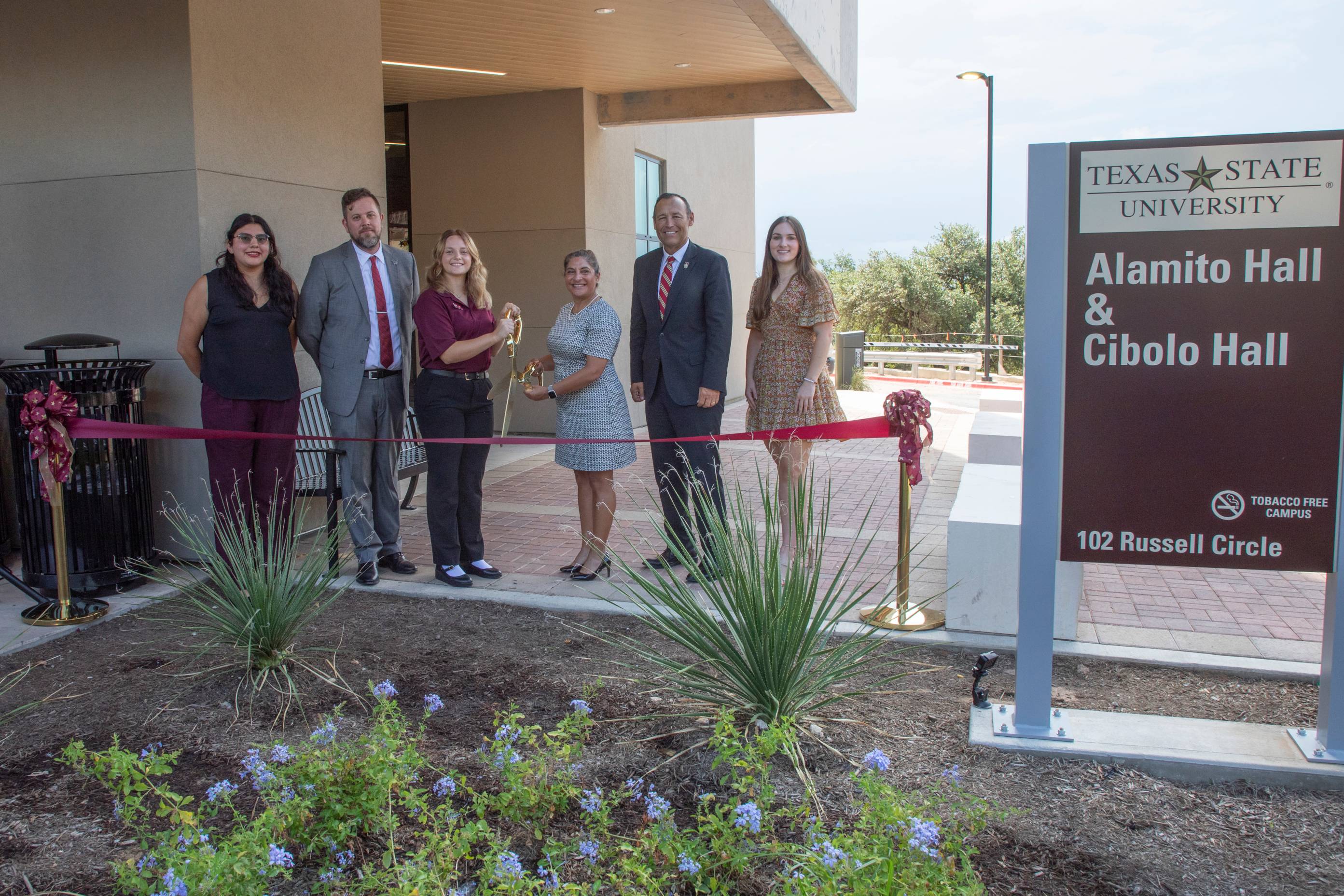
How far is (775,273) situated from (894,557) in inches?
73.3

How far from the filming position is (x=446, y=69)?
33.5ft

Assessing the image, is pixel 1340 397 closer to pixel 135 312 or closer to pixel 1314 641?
pixel 1314 641

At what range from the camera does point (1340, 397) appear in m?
3.25

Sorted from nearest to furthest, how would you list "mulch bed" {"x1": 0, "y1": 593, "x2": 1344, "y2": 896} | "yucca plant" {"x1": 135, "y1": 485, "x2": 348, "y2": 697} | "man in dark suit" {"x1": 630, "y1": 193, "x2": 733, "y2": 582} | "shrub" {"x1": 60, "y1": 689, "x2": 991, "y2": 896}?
"shrub" {"x1": 60, "y1": 689, "x2": 991, "y2": 896} → "mulch bed" {"x1": 0, "y1": 593, "x2": 1344, "y2": 896} → "yucca plant" {"x1": 135, "y1": 485, "x2": 348, "y2": 697} → "man in dark suit" {"x1": 630, "y1": 193, "x2": 733, "y2": 582}

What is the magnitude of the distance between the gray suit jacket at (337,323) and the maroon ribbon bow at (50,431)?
1165mm

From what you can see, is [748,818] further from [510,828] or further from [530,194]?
[530,194]

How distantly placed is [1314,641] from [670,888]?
11.5 feet

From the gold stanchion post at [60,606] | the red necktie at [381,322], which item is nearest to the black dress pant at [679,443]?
the red necktie at [381,322]

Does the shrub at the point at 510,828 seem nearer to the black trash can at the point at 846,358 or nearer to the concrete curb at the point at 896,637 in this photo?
the concrete curb at the point at 896,637

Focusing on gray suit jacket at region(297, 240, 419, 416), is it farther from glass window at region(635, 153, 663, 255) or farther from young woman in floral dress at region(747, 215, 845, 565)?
glass window at region(635, 153, 663, 255)

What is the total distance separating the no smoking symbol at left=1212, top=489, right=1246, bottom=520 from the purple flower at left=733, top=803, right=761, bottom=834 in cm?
189

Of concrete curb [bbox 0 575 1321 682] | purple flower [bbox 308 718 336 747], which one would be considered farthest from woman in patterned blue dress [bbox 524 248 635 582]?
purple flower [bbox 308 718 336 747]

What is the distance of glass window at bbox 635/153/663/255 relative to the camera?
1277 centimetres

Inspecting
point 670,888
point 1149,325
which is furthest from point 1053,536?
→ point 670,888
